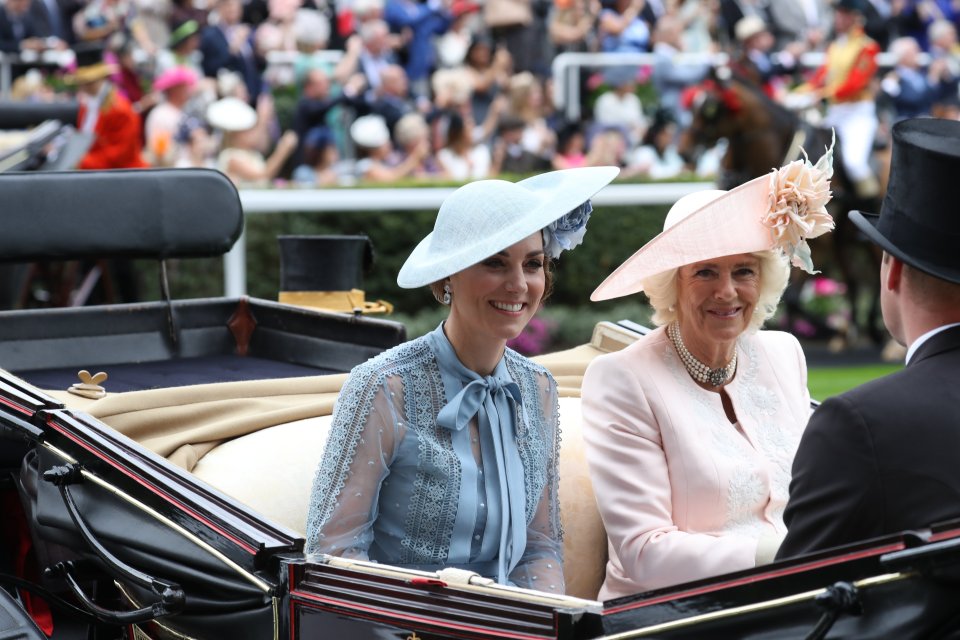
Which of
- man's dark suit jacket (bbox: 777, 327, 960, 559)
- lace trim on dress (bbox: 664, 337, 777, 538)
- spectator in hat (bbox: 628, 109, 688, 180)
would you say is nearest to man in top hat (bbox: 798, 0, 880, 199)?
spectator in hat (bbox: 628, 109, 688, 180)

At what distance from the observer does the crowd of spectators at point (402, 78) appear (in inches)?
378

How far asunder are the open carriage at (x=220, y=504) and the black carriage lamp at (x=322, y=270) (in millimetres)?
263

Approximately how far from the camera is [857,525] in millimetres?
1848

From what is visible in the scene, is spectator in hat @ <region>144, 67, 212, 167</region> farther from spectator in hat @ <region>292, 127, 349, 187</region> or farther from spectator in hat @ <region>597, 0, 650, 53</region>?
spectator in hat @ <region>597, 0, 650, 53</region>

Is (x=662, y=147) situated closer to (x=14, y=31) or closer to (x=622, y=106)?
(x=622, y=106)

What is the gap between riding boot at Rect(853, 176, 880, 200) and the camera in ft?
35.5

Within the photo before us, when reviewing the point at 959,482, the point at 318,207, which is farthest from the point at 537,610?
the point at 318,207

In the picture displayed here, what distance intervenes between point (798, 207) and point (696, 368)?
14.9 inches

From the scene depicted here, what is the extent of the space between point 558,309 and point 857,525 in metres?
7.44

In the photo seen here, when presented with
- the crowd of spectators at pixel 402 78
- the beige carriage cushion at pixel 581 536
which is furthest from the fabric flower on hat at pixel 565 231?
the crowd of spectators at pixel 402 78

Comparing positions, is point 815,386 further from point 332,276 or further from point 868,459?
point 868,459

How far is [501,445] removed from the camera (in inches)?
96.7

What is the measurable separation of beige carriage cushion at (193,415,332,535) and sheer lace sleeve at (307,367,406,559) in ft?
1.64

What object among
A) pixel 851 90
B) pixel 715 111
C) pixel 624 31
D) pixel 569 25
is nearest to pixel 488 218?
pixel 715 111
